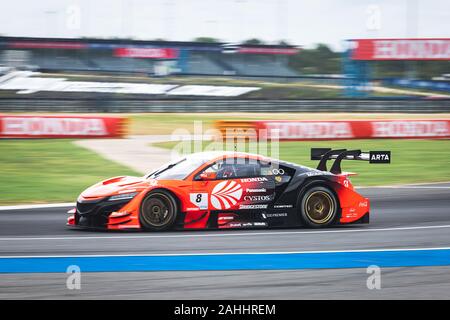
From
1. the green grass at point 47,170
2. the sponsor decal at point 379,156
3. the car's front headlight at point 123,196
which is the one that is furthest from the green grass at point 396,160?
the car's front headlight at point 123,196

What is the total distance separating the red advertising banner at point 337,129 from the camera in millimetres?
22172

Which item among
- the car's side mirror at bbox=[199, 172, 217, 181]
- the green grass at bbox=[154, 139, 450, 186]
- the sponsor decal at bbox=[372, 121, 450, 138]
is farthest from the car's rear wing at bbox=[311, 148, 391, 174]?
the sponsor decal at bbox=[372, 121, 450, 138]

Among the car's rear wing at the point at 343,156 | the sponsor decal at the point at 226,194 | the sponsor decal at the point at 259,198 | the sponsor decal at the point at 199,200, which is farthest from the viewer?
the car's rear wing at the point at 343,156

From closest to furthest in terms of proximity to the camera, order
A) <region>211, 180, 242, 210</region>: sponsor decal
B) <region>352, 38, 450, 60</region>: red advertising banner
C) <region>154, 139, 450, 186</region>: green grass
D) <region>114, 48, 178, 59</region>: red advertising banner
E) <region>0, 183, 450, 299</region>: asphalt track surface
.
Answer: <region>0, 183, 450, 299</region>: asphalt track surface → <region>211, 180, 242, 210</region>: sponsor decal → <region>154, 139, 450, 186</region>: green grass → <region>352, 38, 450, 60</region>: red advertising banner → <region>114, 48, 178, 59</region>: red advertising banner

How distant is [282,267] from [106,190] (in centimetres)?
324

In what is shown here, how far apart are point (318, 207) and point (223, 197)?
140cm

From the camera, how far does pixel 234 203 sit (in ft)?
33.2

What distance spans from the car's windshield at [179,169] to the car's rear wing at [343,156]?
73.9 inches

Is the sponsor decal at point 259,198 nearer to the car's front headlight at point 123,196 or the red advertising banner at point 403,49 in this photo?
the car's front headlight at point 123,196

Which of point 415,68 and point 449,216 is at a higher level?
point 415,68

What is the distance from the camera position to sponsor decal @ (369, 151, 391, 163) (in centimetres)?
1045

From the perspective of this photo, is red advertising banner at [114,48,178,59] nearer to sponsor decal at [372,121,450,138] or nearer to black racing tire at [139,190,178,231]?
sponsor decal at [372,121,450,138]
